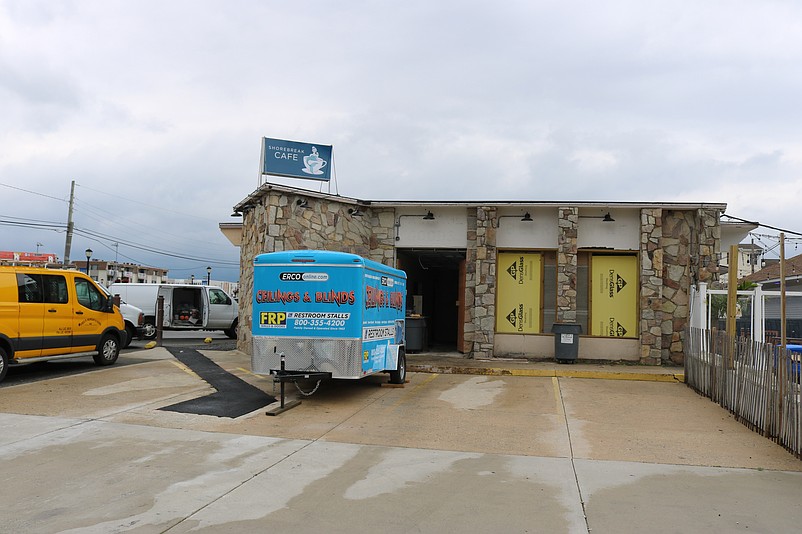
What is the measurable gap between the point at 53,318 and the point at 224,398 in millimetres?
4372

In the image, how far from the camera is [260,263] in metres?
10.8

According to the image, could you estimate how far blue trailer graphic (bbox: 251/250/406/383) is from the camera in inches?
404

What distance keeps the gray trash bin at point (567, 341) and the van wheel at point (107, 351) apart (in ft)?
34.4

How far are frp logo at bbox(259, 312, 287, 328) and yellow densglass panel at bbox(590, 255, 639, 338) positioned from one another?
9.40 m

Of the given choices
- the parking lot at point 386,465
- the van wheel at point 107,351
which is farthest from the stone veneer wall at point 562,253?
the parking lot at point 386,465

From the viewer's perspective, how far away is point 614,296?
1678 cm

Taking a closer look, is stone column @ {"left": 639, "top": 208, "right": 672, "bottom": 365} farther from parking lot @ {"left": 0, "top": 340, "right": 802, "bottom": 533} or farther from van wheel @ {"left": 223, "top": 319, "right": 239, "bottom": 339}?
van wheel @ {"left": 223, "top": 319, "right": 239, "bottom": 339}

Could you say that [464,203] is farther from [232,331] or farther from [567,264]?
[232,331]

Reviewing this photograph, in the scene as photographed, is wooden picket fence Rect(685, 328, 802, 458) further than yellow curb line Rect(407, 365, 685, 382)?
No

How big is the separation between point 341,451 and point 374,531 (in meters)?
2.53

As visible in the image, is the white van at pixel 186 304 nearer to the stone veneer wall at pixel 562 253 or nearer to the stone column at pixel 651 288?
the stone veneer wall at pixel 562 253

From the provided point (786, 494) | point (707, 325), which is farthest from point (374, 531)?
point (707, 325)

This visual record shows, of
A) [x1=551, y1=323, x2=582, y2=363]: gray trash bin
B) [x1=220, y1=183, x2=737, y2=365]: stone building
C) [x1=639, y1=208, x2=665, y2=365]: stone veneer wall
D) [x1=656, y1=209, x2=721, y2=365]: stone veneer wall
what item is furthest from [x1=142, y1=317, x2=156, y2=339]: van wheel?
[x1=656, y1=209, x2=721, y2=365]: stone veneer wall

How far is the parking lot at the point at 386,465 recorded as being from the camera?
17.1 feet
